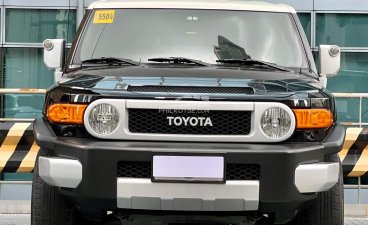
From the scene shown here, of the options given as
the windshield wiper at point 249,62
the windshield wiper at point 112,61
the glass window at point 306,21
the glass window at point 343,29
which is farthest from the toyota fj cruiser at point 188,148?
the glass window at point 343,29

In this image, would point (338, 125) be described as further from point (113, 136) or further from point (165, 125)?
point (113, 136)

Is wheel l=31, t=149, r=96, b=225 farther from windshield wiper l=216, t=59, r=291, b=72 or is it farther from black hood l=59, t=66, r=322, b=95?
windshield wiper l=216, t=59, r=291, b=72

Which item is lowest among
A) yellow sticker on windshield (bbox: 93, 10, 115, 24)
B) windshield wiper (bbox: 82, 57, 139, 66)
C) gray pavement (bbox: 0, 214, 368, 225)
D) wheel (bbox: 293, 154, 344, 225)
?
gray pavement (bbox: 0, 214, 368, 225)

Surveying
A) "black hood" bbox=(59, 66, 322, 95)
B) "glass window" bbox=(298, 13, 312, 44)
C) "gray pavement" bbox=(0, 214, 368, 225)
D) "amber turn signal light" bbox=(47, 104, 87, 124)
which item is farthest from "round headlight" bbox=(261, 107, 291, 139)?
"glass window" bbox=(298, 13, 312, 44)

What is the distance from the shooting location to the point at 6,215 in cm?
734

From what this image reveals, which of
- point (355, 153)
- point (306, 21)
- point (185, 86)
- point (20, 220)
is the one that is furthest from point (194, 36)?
point (306, 21)

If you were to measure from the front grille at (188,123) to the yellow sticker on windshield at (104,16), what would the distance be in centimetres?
137

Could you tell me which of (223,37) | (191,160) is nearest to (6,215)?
(223,37)

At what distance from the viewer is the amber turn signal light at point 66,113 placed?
393 centimetres

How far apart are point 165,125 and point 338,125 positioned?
1.17 m

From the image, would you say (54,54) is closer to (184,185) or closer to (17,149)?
(184,185)

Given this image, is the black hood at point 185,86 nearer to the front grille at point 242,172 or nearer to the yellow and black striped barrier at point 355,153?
the front grille at point 242,172

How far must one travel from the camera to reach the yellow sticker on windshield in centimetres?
504

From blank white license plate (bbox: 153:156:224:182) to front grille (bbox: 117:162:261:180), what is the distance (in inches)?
2.3
